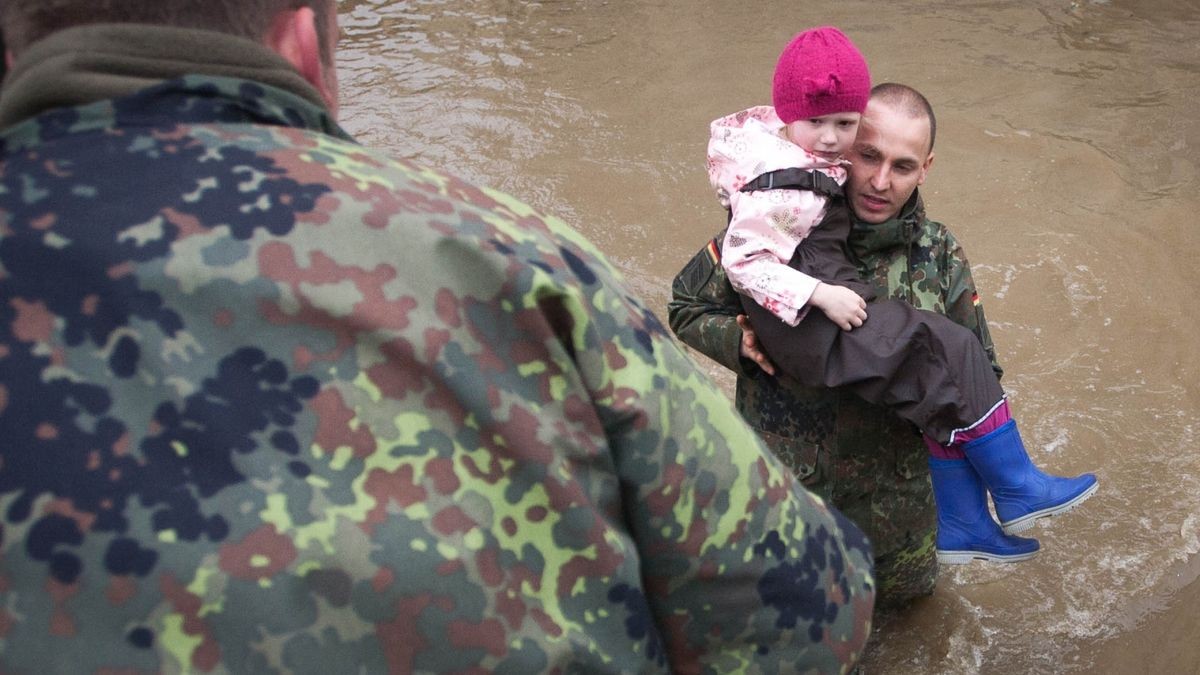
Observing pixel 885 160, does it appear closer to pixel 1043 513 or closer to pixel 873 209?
pixel 873 209

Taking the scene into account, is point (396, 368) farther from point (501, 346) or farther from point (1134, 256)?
point (1134, 256)

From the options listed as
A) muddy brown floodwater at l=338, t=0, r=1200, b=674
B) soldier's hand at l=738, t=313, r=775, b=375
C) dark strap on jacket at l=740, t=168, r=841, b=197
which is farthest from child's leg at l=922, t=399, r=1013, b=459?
muddy brown floodwater at l=338, t=0, r=1200, b=674

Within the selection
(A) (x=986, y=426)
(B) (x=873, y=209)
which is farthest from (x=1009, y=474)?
(B) (x=873, y=209)

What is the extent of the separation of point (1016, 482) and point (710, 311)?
0.83m

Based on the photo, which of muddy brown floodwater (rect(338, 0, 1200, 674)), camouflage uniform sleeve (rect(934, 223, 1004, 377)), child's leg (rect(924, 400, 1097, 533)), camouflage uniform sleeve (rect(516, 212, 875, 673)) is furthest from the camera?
muddy brown floodwater (rect(338, 0, 1200, 674))

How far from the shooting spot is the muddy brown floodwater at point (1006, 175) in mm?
Result: 3410

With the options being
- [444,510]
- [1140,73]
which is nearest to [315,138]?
[444,510]

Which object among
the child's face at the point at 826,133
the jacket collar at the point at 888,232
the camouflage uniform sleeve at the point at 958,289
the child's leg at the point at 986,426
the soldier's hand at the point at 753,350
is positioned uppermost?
the child's face at the point at 826,133

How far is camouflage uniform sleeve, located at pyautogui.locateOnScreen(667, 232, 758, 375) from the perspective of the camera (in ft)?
8.75

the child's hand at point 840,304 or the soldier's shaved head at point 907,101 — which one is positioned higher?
the soldier's shaved head at point 907,101

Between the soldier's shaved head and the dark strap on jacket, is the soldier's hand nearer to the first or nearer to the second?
the dark strap on jacket

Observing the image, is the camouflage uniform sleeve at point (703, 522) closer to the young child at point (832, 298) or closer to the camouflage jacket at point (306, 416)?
the camouflage jacket at point (306, 416)

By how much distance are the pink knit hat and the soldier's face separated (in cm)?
7

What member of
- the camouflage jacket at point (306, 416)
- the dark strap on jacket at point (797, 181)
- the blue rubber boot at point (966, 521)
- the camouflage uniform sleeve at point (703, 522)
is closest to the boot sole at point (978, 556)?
A: the blue rubber boot at point (966, 521)
